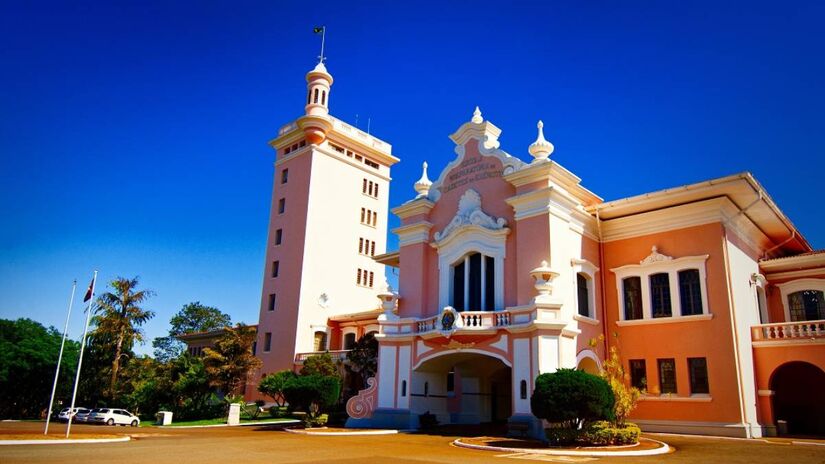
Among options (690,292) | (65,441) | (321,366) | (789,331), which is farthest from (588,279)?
(65,441)

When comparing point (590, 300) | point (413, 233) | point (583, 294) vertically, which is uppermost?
point (413, 233)

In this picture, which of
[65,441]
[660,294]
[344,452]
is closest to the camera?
[344,452]

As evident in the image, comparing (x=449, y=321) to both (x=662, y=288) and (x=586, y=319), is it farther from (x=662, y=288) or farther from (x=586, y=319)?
(x=662, y=288)

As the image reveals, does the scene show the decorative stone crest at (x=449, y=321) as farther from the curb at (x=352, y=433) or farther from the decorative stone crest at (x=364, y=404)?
the decorative stone crest at (x=364, y=404)

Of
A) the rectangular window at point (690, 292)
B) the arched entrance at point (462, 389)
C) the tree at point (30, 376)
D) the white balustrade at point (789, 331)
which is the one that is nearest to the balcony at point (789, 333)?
the white balustrade at point (789, 331)

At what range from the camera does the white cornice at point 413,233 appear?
89.6ft

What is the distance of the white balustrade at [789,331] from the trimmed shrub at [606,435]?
836 cm

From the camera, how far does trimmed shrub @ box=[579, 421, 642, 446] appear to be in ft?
54.8

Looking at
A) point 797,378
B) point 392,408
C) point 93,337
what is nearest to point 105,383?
point 93,337

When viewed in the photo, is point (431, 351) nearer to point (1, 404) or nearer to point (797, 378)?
point (797, 378)

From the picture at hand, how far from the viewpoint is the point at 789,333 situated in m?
21.6

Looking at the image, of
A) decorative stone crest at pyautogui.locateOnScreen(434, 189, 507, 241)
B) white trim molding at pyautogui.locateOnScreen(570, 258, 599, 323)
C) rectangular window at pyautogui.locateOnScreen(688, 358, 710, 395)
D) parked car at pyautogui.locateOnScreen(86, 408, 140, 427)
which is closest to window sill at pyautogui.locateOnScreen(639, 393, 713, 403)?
rectangular window at pyautogui.locateOnScreen(688, 358, 710, 395)

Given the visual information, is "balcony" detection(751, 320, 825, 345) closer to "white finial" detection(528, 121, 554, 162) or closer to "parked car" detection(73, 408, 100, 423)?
"white finial" detection(528, 121, 554, 162)

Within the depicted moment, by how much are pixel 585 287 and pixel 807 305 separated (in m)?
9.15
